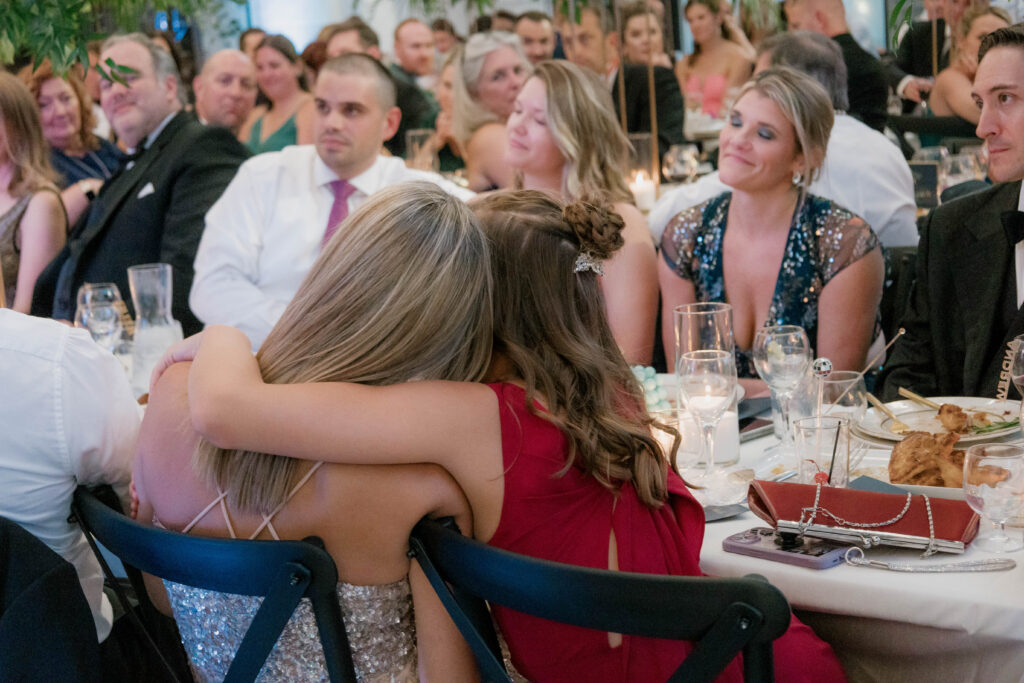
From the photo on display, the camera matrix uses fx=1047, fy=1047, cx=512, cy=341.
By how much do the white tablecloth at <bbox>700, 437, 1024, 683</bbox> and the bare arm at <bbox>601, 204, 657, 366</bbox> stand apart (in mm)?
1652

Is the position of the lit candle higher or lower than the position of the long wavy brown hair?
lower

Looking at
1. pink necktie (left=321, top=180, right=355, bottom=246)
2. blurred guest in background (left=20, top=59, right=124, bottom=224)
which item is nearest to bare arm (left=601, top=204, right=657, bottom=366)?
pink necktie (left=321, top=180, right=355, bottom=246)

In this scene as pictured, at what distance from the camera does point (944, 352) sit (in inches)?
103

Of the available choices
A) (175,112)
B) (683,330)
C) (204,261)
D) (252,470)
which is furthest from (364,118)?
(252,470)

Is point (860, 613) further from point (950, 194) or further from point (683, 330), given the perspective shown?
point (950, 194)

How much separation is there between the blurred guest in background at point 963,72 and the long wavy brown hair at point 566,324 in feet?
14.7

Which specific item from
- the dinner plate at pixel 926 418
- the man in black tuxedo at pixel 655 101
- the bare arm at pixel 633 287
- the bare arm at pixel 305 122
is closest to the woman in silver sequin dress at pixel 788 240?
the bare arm at pixel 633 287

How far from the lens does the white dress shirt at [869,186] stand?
13.1 feet

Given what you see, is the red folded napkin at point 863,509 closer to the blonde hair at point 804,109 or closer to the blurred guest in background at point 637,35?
the blonde hair at point 804,109

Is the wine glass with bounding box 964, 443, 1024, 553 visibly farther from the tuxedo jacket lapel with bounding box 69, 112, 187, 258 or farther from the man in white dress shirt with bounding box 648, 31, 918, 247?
the tuxedo jacket lapel with bounding box 69, 112, 187, 258

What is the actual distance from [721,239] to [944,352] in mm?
778

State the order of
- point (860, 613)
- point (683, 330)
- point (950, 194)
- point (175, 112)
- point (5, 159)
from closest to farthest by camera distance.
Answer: point (860, 613) < point (683, 330) < point (950, 194) < point (5, 159) < point (175, 112)

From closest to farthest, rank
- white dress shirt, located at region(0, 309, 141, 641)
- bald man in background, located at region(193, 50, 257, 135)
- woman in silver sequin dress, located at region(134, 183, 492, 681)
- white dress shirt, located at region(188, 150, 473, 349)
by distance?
woman in silver sequin dress, located at region(134, 183, 492, 681), white dress shirt, located at region(0, 309, 141, 641), white dress shirt, located at region(188, 150, 473, 349), bald man in background, located at region(193, 50, 257, 135)

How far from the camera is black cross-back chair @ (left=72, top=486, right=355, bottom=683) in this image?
4.15ft
